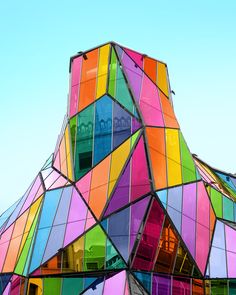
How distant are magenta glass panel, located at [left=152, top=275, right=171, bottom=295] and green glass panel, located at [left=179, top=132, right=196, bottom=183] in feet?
15.9

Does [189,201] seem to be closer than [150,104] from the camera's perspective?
Yes

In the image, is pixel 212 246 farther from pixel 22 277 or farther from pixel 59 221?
pixel 22 277

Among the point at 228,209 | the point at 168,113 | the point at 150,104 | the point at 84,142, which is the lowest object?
the point at 228,209

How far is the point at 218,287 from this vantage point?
22500 millimetres

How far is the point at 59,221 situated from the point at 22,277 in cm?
282

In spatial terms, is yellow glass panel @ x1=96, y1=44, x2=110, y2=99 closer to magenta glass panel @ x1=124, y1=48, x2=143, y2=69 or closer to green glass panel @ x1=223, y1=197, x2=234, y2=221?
magenta glass panel @ x1=124, y1=48, x2=143, y2=69

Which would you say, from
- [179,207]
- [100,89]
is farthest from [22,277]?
[100,89]

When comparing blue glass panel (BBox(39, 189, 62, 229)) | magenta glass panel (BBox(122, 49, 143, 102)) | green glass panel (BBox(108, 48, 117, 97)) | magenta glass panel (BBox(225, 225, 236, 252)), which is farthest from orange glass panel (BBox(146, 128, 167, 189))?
magenta glass panel (BBox(225, 225, 236, 252))

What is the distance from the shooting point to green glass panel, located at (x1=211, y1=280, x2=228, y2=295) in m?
22.3

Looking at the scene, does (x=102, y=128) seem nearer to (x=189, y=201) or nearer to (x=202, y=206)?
(x=189, y=201)

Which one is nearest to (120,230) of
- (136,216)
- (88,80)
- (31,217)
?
(136,216)

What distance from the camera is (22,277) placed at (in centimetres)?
2141

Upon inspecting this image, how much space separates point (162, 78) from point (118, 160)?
246 inches

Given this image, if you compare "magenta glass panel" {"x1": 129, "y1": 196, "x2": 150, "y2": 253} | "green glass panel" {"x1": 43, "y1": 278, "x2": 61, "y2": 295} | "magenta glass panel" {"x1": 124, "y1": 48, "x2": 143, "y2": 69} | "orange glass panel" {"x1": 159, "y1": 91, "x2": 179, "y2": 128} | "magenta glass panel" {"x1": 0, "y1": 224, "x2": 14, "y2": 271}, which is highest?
"magenta glass panel" {"x1": 124, "y1": 48, "x2": 143, "y2": 69}
